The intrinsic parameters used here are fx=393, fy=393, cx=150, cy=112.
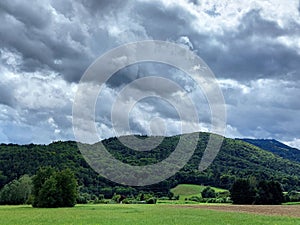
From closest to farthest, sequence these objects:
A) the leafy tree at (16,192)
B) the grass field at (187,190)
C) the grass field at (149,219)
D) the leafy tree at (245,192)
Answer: the grass field at (149,219), the leafy tree at (16,192), the leafy tree at (245,192), the grass field at (187,190)

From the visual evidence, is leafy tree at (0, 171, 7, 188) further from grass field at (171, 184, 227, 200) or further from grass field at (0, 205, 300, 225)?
grass field at (0, 205, 300, 225)

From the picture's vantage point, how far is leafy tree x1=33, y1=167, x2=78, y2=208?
285 feet

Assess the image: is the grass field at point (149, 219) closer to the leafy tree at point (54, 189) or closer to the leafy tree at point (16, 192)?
the leafy tree at point (54, 189)

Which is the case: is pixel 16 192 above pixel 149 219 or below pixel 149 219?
above

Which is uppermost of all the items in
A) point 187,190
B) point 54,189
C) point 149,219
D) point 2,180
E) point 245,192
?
point 2,180

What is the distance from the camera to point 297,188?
534 ft

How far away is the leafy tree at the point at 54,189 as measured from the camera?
8681 centimetres

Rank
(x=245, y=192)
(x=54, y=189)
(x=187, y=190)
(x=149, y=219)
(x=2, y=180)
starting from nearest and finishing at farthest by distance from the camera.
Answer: (x=149, y=219), (x=54, y=189), (x=245, y=192), (x=2, y=180), (x=187, y=190)

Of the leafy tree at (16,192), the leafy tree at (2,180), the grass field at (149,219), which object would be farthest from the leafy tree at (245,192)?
the leafy tree at (2,180)

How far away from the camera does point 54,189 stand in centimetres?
8738

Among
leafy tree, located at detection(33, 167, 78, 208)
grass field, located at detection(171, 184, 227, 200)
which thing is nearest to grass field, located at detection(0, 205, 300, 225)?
leafy tree, located at detection(33, 167, 78, 208)

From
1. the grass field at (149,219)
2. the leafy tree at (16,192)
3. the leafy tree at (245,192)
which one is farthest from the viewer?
the leafy tree at (245,192)

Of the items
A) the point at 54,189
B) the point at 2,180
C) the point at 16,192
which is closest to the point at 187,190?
the point at 2,180

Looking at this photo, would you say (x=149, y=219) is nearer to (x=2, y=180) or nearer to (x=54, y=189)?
(x=54, y=189)
